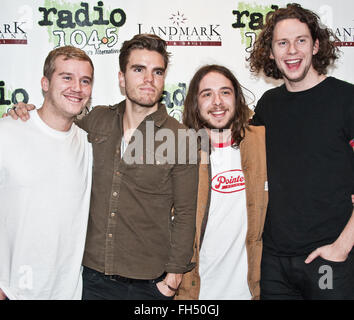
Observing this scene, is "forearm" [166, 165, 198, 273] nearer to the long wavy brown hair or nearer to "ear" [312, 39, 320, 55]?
the long wavy brown hair

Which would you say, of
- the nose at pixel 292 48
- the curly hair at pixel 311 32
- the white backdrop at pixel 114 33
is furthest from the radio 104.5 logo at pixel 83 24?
the nose at pixel 292 48

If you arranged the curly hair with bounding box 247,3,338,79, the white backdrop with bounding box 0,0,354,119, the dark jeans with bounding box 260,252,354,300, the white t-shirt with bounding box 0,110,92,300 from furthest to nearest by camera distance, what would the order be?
the white backdrop with bounding box 0,0,354,119, the curly hair with bounding box 247,3,338,79, the dark jeans with bounding box 260,252,354,300, the white t-shirt with bounding box 0,110,92,300

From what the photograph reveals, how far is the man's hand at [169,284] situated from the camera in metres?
1.98

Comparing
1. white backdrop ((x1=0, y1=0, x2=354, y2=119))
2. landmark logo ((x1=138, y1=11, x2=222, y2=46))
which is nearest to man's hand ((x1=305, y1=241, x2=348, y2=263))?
white backdrop ((x1=0, y1=0, x2=354, y2=119))

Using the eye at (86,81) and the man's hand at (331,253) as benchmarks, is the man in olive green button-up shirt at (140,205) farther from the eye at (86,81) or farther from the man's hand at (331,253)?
the man's hand at (331,253)

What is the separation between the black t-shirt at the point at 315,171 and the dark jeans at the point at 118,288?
762 mm

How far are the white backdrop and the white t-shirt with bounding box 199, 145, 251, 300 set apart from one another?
1358 millimetres

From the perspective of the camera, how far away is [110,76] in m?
3.17

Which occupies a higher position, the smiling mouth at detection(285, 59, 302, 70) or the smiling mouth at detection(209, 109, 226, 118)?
the smiling mouth at detection(285, 59, 302, 70)

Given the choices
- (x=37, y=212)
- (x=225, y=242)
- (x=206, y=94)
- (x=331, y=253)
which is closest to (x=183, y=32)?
(x=206, y=94)

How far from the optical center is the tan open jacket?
2092mm
